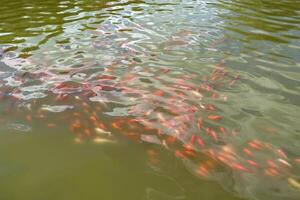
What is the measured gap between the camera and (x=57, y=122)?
6.28m

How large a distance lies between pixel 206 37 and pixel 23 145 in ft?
22.3

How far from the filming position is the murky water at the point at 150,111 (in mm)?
4859

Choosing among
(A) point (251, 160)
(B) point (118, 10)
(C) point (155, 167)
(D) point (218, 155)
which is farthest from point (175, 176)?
(B) point (118, 10)

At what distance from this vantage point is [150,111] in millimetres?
6660

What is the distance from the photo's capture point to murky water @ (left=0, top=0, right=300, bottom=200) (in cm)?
486

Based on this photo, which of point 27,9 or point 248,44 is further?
point 27,9

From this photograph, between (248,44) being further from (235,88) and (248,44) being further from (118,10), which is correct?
(118,10)

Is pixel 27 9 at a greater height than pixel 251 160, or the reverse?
pixel 27 9

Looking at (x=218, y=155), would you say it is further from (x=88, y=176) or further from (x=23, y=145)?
(x=23, y=145)

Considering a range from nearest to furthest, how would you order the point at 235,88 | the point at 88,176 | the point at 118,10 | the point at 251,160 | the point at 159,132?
the point at 88,176, the point at 251,160, the point at 159,132, the point at 235,88, the point at 118,10

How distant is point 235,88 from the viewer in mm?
7574

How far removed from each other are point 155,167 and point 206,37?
21.1 feet

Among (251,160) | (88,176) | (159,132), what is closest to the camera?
(88,176)

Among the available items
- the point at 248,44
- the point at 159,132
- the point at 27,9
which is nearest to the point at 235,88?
the point at 159,132
